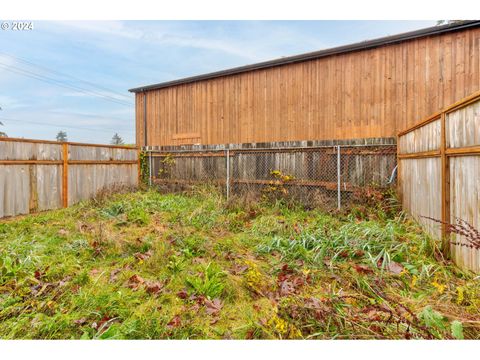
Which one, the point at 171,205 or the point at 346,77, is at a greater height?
the point at 346,77

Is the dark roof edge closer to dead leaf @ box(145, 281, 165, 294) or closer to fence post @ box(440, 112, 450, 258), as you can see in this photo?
fence post @ box(440, 112, 450, 258)

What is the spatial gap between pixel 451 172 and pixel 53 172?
7311 mm

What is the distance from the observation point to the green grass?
183cm

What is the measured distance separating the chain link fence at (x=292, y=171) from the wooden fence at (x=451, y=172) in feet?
5.31

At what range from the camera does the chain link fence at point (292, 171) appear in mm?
5605

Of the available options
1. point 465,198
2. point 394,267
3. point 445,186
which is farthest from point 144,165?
point 465,198

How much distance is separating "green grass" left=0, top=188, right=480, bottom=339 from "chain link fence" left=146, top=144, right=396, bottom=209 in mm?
1305

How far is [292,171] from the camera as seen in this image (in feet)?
21.0

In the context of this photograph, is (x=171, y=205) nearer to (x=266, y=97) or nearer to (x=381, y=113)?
(x=266, y=97)

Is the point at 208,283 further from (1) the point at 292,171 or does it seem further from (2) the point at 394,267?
(1) the point at 292,171

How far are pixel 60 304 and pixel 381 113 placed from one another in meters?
6.54
